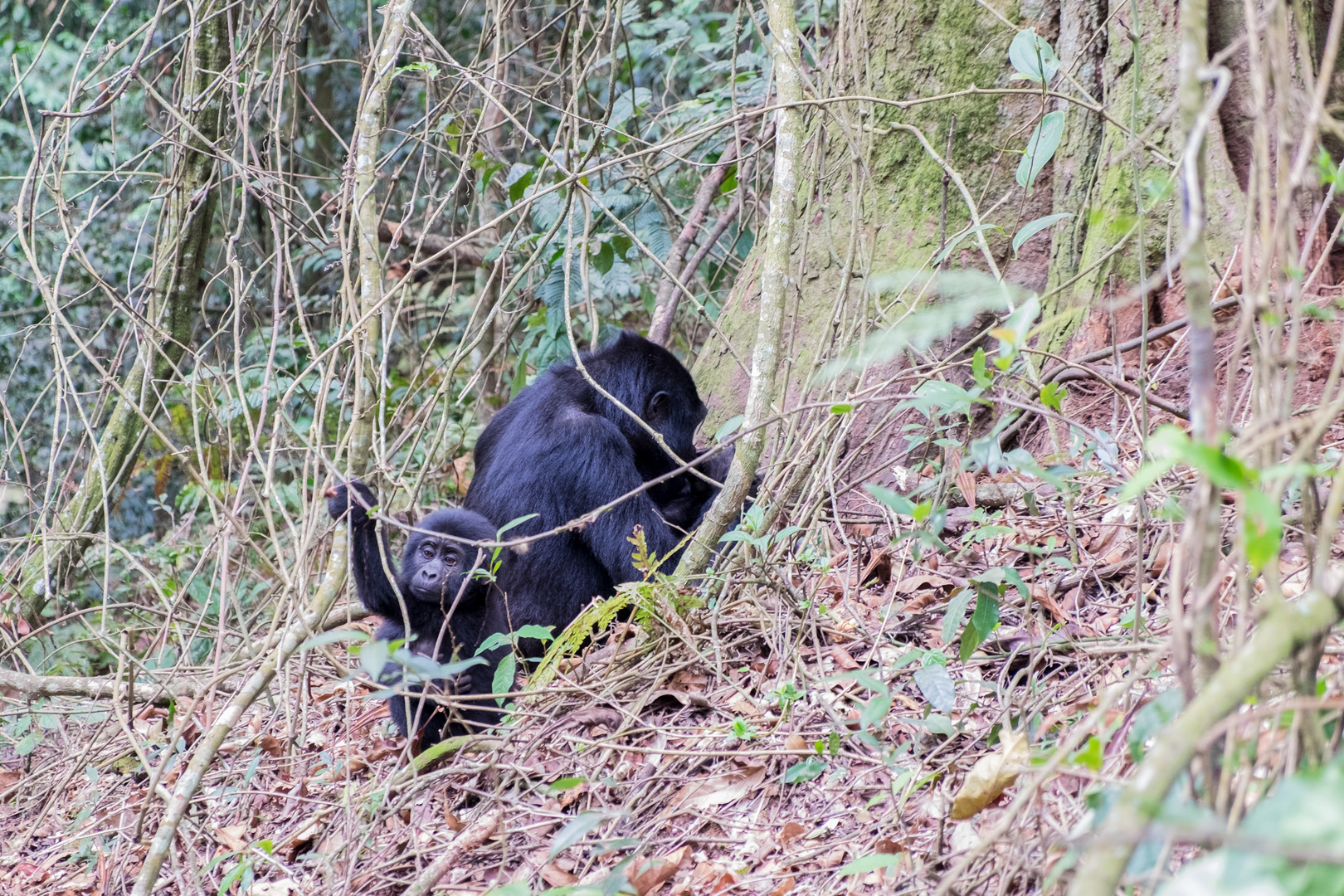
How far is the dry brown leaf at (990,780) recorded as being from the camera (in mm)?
2352

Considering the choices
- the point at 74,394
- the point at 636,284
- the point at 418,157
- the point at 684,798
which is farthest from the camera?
the point at 418,157

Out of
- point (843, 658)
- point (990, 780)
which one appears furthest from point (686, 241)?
point (990, 780)

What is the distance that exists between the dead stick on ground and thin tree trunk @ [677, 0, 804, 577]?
3.44ft

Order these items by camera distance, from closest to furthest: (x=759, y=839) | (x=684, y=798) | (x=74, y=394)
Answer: (x=759, y=839) → (x=684, y=798) → (x=74, y=394)

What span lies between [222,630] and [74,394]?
1168mm

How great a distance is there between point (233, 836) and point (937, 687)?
244 centimetres

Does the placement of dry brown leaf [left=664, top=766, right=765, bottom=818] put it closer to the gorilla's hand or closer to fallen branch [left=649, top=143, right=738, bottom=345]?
the gorilla's hand

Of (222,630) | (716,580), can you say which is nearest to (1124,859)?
(716,580)

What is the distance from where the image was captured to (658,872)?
2.72 meters

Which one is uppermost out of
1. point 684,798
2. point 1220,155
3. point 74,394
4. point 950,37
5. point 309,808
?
point 950,37

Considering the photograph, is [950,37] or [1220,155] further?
[950,37]

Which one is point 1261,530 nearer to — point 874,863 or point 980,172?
point 874,863

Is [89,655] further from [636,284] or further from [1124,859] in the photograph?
[1124,859]

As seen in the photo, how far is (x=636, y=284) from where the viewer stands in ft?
24.6
